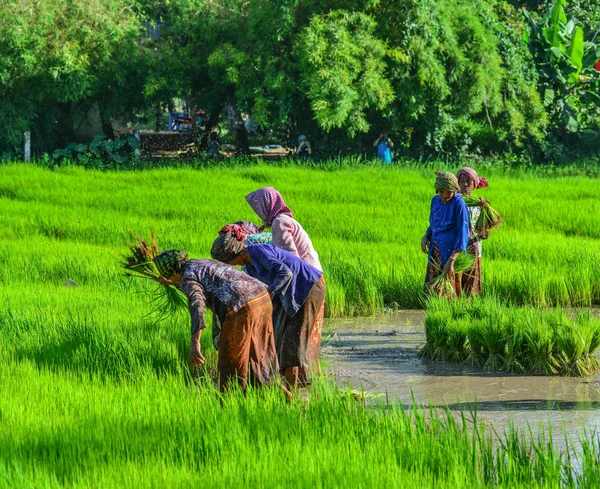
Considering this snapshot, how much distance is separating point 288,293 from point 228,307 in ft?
1.95

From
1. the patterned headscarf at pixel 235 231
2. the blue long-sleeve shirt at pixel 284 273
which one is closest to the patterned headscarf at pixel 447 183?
the blue long-sleeve shirt at pixel 284 273

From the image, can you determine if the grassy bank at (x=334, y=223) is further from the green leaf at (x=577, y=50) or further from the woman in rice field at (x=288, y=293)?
the green leaf at (x=577, y=50)

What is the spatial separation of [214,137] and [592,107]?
8.59 meters

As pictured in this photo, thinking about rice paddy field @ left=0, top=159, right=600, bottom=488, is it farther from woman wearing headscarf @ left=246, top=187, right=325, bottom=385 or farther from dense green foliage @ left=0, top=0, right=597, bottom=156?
dense green foliage @ left=0, top=0, right=597, bottom=156

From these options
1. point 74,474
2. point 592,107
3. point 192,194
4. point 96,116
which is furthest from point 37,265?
point 592,107

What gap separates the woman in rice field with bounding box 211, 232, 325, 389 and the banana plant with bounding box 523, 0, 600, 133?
Answer: 668 inches

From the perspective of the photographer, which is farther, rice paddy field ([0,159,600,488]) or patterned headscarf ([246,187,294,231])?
patterned headscarf ([246,187,294,231])

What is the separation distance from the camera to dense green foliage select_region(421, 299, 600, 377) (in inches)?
284

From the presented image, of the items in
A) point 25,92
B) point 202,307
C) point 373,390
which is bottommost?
point 373,390

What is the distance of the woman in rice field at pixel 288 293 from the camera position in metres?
5.99

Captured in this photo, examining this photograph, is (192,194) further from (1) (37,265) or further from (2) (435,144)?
(2) (435,144)

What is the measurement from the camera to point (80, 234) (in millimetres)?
13609

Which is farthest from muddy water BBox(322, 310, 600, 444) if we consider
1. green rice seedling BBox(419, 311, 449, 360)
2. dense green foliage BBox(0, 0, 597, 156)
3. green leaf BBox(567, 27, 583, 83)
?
green leaf BBox(567, 27, 583, 83)

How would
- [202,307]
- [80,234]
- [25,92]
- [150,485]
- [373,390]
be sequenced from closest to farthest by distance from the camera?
[150,485]
[202,307]
[373,390]
[80,234]
[25,92]
